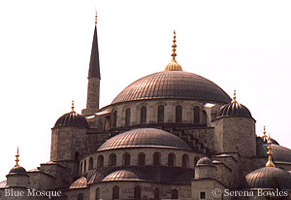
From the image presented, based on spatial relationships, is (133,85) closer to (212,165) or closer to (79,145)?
(79,145)

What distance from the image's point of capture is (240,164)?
66.4 metres

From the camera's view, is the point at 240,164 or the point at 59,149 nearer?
the point at 240,164

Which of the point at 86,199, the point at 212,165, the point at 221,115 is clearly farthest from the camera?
the point at 221,115

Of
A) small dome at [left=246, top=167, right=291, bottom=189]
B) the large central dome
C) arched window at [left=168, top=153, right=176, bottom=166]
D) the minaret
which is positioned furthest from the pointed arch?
small dome at [left=246, top=167, right=291, bottom=189]

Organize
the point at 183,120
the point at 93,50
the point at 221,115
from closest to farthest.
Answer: the point at 221,115
the point at 183,120
the point at 93,50

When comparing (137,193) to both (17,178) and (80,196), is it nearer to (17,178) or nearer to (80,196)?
(80,196)

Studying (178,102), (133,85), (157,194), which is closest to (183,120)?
(178,102)

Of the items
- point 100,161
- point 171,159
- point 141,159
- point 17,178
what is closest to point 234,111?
point 171,159

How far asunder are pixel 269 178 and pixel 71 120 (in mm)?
18465

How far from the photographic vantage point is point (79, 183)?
65312 mm

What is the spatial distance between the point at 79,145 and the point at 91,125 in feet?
17.3

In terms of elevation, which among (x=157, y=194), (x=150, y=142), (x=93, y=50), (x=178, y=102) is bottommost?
(x=157, y=194)

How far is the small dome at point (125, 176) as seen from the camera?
6144 centimetres

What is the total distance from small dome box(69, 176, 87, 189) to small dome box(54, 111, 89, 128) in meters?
7.44
